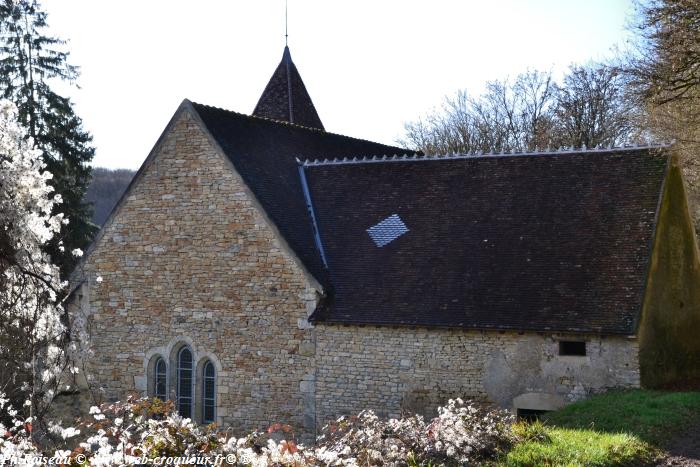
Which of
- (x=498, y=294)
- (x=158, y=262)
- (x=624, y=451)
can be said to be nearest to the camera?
(x=624, y=451)

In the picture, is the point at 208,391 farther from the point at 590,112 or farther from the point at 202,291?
the point at 590,112

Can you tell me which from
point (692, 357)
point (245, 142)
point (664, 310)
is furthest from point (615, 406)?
point (245, 142)

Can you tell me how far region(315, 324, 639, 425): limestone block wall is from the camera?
45.1 ft

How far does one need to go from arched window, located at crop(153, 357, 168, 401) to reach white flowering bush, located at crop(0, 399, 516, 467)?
5233mm

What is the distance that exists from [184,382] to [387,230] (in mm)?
4984

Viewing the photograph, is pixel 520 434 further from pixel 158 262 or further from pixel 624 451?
pixel 158 262

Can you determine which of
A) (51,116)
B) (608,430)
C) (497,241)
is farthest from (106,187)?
(608,430)

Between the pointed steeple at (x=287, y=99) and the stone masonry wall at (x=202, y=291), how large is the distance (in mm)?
8337

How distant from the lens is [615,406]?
12117 millimetres

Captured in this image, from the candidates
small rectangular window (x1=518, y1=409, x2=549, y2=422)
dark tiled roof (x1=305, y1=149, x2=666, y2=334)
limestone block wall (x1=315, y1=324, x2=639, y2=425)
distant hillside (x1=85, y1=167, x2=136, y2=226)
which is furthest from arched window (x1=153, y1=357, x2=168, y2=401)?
distant hillside (x1=85, y1=167, x2=136, y2=226)

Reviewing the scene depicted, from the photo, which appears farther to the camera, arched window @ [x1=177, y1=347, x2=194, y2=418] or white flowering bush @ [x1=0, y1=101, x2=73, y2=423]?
arched window @ [x1=177, y1=347, x2=194, y2=418]

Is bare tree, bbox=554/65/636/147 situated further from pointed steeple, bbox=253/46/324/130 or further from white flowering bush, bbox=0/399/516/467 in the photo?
white flowering bush, bbox=0/399/516/467

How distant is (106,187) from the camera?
2534 inches

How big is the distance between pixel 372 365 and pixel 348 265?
7.20 feet
